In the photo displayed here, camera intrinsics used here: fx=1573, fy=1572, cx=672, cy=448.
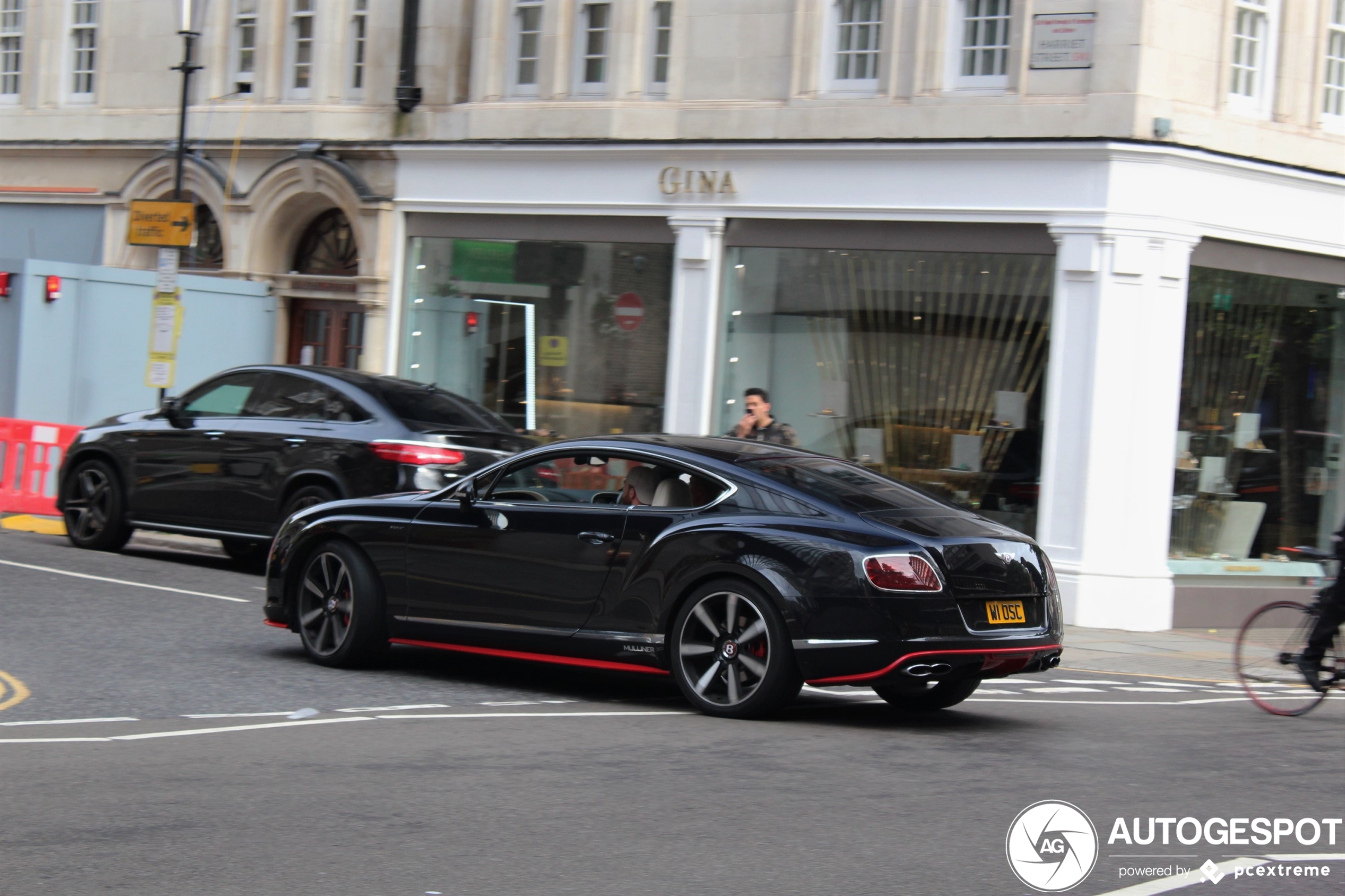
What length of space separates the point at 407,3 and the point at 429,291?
3813 mm

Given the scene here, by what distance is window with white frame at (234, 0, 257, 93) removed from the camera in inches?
880

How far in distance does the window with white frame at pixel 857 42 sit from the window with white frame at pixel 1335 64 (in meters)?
4.74

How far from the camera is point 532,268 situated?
64.2 ft

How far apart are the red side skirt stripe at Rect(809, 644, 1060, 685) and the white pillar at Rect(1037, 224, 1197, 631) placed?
7.35 meters

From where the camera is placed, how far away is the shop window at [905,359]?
15969 mm

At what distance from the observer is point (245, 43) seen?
891 inches

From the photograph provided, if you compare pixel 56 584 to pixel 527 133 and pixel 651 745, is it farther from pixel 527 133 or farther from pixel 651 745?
pixel 527 133

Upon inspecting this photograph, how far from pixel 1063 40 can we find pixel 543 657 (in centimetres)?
977

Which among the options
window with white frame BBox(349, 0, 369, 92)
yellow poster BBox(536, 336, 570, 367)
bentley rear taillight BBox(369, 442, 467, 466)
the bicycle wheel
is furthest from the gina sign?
the bicycle wheel

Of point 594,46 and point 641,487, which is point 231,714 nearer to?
point 641,487

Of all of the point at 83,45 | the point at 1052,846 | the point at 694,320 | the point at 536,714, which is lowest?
the point at 536,714

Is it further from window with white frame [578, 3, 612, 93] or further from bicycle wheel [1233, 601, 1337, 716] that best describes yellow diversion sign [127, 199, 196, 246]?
bicycle wheel [1233, 601, 1337, 716]

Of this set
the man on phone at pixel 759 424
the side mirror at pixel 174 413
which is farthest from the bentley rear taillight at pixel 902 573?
the side mirror at pixel 174 413

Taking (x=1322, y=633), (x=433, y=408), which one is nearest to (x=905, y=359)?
(x=433, y=408)
